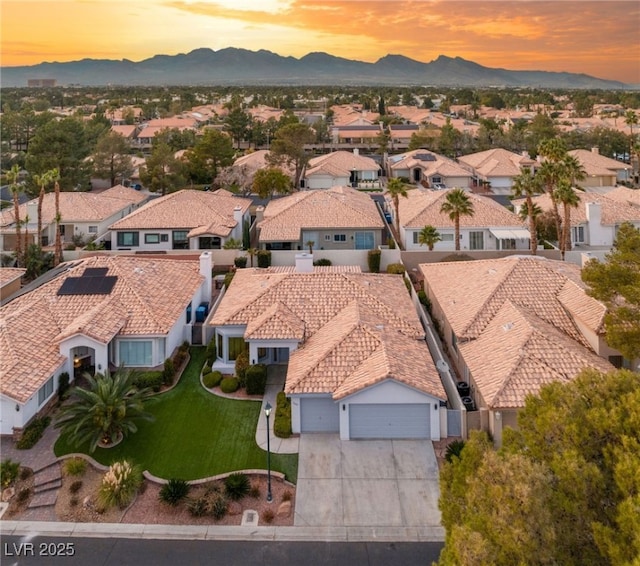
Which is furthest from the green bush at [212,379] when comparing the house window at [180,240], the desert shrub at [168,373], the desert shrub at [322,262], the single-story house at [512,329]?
the house window at [180,240]

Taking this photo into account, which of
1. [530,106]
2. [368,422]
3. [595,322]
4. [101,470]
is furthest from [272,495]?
[530,106]

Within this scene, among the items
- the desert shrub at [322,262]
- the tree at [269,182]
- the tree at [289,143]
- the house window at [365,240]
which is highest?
the tree at [289,143]

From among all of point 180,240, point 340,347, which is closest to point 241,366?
point 340,347

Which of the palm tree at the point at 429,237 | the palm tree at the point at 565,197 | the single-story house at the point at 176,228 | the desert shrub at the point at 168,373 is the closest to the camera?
the desert shrub at the point at 168,373

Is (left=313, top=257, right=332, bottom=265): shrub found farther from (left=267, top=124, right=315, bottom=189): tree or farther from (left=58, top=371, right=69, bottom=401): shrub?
(left=267, top=124, right=315, bottom=189): tree

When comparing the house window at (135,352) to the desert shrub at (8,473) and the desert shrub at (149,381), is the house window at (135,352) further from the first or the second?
the desert shrub at (8,473)

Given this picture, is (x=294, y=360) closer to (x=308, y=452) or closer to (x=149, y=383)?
(x=308, y=452)
